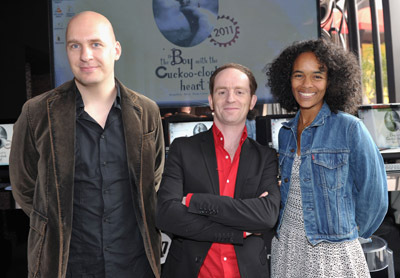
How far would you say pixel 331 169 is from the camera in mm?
1500

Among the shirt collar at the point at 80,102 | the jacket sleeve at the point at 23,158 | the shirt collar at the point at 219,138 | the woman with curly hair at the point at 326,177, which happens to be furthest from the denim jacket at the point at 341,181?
the jacket sleeve at the point at 23,158

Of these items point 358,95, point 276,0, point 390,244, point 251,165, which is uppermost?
point 276,0

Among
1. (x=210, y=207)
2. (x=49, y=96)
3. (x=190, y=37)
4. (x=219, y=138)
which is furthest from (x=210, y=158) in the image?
(x=190, y=37)

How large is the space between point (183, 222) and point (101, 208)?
1.29 ft

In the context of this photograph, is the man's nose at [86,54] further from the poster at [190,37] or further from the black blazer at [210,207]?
the poster at [190,37]

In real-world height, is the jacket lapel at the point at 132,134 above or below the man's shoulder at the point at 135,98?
A: below

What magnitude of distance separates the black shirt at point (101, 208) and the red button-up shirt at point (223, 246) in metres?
0.35

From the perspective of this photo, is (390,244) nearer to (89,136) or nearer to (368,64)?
(368,64)

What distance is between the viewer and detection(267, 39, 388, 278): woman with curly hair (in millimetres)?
1471

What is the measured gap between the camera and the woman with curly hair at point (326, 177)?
147 centimetres

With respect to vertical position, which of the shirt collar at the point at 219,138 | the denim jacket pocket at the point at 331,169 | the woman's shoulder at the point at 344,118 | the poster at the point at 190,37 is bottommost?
the denim jacket pocket at the point at 331,169

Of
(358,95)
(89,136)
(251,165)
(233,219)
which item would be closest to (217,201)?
(233,219)

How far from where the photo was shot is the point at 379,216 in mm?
1549

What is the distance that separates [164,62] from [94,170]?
2.52m
